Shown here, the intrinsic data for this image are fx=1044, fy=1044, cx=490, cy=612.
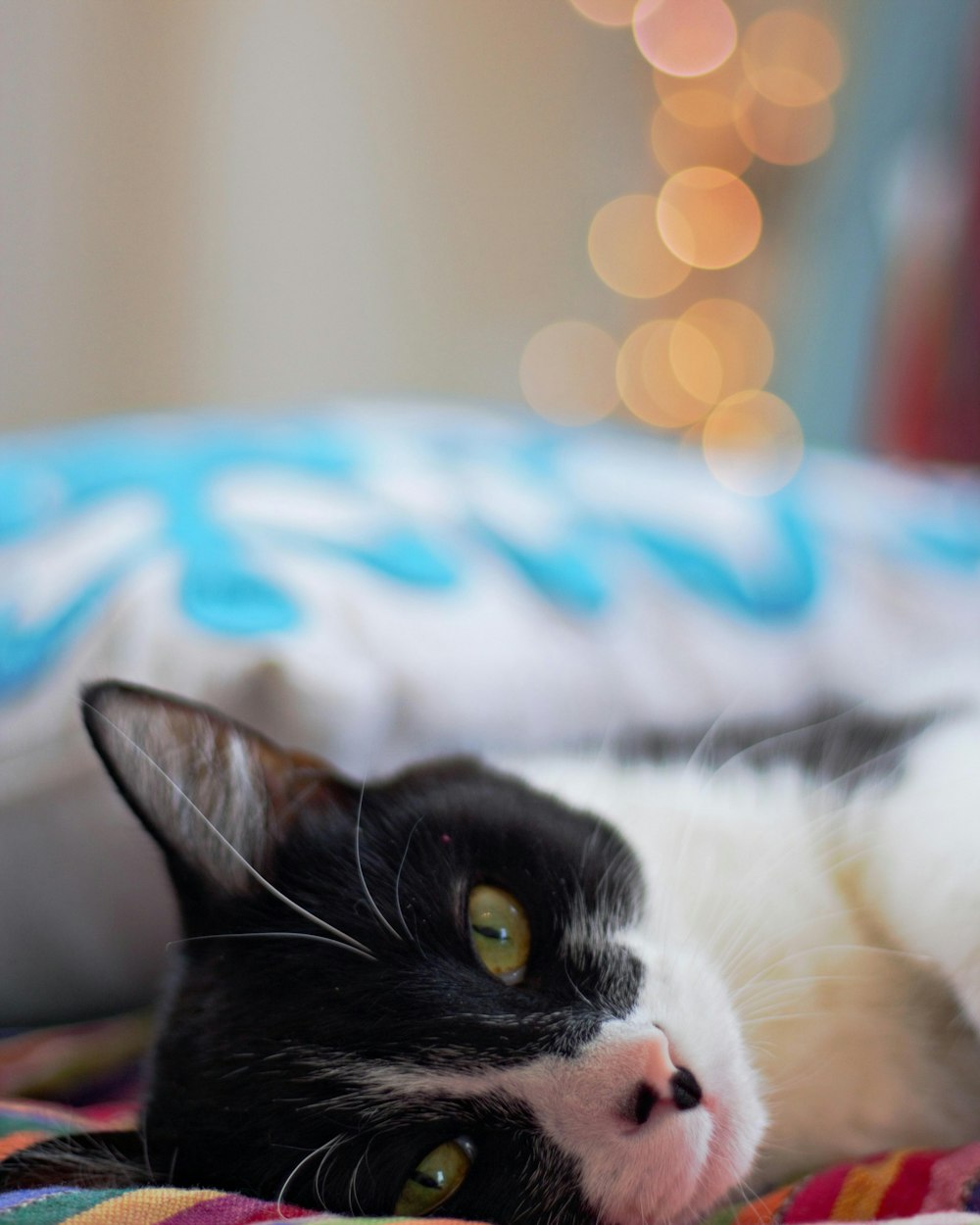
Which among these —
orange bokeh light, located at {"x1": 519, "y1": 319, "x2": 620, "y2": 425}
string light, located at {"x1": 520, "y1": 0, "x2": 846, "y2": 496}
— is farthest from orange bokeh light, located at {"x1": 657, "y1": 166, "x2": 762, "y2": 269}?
orange bokeh light, located at {"x1": 519, "y1": 319, "x2": 620, "y2": 425}

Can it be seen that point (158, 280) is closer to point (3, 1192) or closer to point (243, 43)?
point (243, 43)

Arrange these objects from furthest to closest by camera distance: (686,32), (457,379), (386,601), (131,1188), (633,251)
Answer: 1. (457,379)
2. (633,251)
3. (686,32)
4. (386,601)
5. (131,1188)

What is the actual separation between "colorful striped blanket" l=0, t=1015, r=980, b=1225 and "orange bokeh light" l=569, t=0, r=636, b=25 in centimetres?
275

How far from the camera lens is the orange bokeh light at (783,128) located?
8.84 ft

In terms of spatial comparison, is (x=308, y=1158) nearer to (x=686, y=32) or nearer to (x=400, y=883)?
(x=400, y=883)

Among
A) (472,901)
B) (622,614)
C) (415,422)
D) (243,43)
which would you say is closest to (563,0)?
(243,43)

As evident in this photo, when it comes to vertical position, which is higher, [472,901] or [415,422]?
[415,422]

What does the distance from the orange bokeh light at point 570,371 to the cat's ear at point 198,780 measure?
2337mm

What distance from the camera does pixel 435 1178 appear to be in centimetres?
57

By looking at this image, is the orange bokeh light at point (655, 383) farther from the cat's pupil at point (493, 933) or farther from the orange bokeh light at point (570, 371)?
the cat's pupil at point (493, 933)

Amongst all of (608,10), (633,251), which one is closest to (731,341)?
(633,251)

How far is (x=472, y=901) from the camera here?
2.14 feet

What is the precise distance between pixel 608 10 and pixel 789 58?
49 cm

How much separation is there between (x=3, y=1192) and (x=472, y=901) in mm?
288
